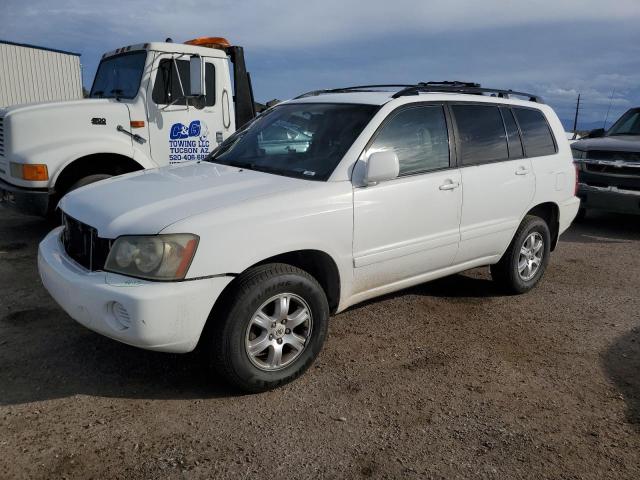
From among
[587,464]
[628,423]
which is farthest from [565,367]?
[587,464]

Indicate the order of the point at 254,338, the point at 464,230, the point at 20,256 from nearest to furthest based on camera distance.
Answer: the point at 254,338 < the point at 464,230 < the point at 20,256

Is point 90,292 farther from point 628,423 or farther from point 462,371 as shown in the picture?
point 628,423

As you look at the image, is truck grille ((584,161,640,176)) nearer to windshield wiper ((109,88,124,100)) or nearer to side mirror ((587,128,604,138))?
side mirror ((587,128,604,138))

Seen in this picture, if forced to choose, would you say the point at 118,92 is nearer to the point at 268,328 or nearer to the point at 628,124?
the point at 268,328

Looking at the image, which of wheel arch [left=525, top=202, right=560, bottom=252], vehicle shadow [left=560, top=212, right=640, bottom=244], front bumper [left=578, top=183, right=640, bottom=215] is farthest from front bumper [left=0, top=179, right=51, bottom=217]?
front bumper [left=578, top=183, right=640, bottom=215]

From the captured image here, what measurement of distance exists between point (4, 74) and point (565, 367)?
22.1 m

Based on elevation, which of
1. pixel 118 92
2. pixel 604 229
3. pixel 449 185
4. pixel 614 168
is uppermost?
pixel 118 92

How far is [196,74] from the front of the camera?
249 inches

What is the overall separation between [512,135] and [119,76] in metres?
4.71

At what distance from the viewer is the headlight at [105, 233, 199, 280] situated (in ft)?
9.10

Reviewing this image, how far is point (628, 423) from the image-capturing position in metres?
2.99

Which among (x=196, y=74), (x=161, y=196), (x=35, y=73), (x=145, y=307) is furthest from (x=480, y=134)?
(x=35, y=73)

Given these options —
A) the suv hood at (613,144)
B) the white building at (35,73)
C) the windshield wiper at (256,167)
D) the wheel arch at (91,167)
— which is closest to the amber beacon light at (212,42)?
the wheel arch at (91,167)

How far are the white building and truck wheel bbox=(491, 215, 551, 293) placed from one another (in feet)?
64.7
